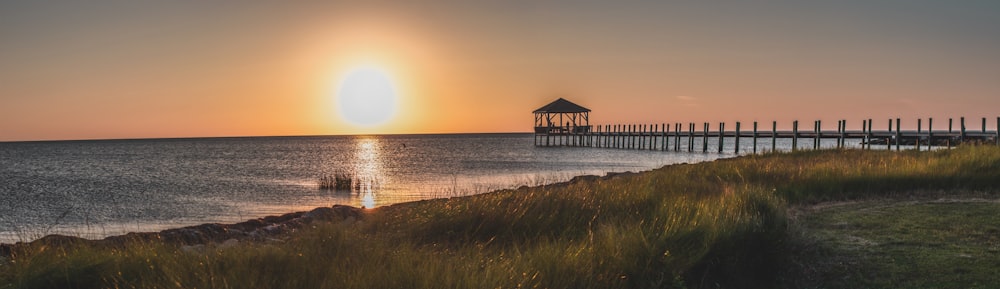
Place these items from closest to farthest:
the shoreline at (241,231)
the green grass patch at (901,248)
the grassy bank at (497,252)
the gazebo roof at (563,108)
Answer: the grassy bank at (497,252) → the green grass patch at (901,248) → the shoreline at (241,231) → the gazebo roof at (563,108)

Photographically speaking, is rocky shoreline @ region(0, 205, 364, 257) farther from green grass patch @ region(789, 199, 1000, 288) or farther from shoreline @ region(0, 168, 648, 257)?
green grass patch @ region(789, 199, 1000, 288)

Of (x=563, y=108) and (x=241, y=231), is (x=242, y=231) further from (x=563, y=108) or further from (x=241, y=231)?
(x=563, y=108)

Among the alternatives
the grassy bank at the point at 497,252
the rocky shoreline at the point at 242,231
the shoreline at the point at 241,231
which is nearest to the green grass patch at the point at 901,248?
the grassy bank at the point at 497,252

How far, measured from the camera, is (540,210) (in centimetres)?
854

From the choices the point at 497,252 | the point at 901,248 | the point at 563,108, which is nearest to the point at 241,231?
the point at 497,252

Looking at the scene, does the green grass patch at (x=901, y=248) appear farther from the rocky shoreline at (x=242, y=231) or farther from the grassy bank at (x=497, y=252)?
the rocky shoreline at (x=242, y=231)

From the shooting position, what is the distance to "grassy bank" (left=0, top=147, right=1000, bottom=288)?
15.8ft

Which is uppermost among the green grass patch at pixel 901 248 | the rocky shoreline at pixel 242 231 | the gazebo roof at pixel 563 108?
the gazebo roof at pixel 563 108

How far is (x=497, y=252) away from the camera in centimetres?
671

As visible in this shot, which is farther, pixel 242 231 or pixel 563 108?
pixel 563 108

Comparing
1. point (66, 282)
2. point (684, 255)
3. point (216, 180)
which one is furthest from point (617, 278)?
point (216, 180)

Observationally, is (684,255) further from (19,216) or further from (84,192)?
(84,192)

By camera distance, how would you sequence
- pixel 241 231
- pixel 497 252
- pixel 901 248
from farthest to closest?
pixel 241 231, pixel 901 248, pixel 497 252

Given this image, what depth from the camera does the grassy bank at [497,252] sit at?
190 inches
